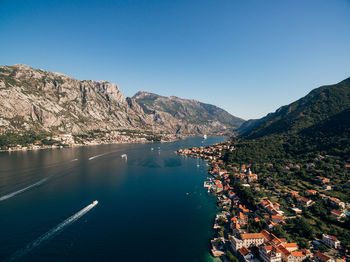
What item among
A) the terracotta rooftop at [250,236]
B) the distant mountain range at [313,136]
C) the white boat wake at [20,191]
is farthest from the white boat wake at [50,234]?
the distant mountain range at [313,136]

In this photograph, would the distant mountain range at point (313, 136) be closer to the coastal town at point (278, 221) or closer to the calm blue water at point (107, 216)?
the coastal town at point (278, 221)

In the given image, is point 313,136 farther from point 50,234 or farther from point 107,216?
point 50,234

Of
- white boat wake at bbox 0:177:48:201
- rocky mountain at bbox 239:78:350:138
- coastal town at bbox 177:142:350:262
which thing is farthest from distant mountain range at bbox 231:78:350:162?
white boat wake at bbox 0:177:48:201

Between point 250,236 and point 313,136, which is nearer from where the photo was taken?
point 250,236

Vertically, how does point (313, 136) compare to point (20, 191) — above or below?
above

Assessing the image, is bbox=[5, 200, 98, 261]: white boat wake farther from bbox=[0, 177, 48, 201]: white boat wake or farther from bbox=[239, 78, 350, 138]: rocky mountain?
bbox=[239, 78, 350, 138]: rocky mountain

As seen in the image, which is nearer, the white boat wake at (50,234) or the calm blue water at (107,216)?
the white boat wake at (50,234)

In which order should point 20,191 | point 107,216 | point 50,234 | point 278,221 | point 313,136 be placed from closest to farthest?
point 50,234
point 278,221
point 107,216
point 20,191
point 313,136

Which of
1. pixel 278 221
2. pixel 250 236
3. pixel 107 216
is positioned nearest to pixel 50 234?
pixel 107 216
